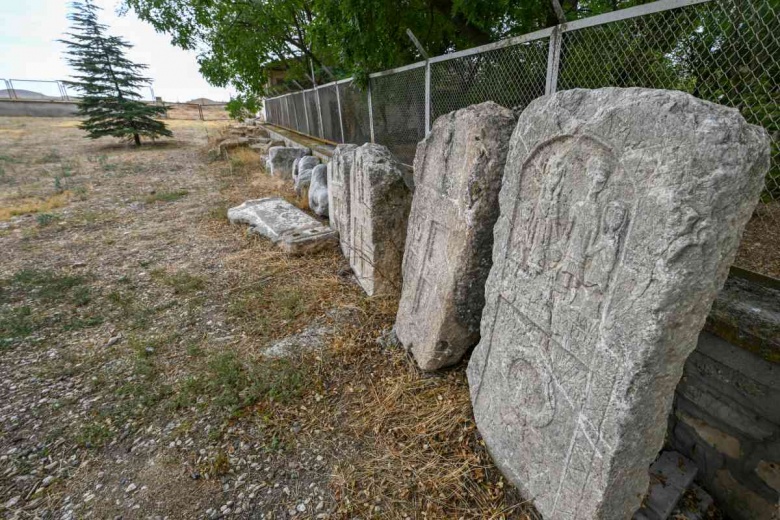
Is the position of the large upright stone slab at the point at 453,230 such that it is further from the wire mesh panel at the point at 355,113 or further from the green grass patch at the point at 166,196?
the green grass patch at the point at 166,196

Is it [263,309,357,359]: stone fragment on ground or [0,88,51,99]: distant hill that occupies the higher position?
[0,88,51,99]: distant hill

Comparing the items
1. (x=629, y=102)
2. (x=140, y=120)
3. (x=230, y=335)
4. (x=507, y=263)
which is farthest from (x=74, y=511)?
(x=140, y=120)

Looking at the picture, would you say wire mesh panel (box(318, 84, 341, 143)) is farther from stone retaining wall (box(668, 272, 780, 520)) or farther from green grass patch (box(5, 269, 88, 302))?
stone retaining wall (box(668, 272, 780, 520))

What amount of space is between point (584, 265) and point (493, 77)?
278cm

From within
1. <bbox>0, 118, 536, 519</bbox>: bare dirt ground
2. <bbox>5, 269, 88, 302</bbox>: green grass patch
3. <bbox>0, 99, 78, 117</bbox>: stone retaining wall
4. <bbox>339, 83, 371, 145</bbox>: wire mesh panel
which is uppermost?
<bbox>0, 99, 78, 117</bbox>: stone retaining wall

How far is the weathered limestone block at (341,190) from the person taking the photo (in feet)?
12.5

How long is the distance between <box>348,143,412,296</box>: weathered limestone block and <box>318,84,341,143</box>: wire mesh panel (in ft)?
16.8

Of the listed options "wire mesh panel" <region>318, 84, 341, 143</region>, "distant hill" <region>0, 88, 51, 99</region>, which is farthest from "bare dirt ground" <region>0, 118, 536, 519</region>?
"distant hill" <region>0, 88, 51, 99</region>

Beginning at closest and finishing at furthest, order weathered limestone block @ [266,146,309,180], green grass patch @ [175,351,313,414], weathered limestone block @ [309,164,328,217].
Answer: green grass patch @ [175,351,313,414] < weathered limestone block @ [309,164,328,217] < weathered limestone block @ [266,146,309,180]

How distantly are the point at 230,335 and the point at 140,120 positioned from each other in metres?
13.8

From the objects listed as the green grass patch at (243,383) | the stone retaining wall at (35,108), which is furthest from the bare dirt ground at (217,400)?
the stone retaining wall at (35,108)

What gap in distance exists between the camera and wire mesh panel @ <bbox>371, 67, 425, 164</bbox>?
4656 millimetres

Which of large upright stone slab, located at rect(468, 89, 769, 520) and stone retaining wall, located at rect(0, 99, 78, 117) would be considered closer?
large upright stone slab, located at rect(468, 89, 769, 520)

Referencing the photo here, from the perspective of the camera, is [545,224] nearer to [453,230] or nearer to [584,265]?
[584,265]
